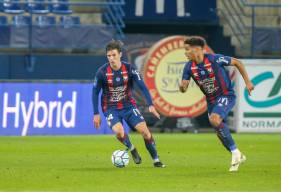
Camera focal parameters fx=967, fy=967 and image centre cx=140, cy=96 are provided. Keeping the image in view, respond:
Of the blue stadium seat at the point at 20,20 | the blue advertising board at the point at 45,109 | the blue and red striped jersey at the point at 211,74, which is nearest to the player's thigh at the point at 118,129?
the blue and red striped jersey at the point at 211,74

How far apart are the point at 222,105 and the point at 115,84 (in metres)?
1.73

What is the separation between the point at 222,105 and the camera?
1448cm

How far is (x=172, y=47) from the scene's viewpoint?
92.4ft

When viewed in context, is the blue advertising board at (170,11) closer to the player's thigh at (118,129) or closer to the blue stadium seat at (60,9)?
the blue stadium seat at (60,9)

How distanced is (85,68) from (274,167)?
1383 centimetres

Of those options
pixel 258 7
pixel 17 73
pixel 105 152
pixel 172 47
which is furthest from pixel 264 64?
pixel 105 152

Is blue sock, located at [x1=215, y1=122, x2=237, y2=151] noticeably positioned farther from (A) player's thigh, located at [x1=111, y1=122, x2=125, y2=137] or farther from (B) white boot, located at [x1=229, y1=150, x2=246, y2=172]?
(A) player's thigh, located at [x1=111, y1=122, x2=125, y2=137]

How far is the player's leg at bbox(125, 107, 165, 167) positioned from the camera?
48.4ft

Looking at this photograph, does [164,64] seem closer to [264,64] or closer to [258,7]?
[264,64]

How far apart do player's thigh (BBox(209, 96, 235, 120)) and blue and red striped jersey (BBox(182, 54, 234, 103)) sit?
0.10 metres

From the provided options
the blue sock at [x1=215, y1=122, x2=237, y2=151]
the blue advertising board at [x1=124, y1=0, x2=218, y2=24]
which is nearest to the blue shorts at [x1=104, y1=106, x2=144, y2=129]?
the blue sock at [x1=215, y1=122, x2=237, y2=151]

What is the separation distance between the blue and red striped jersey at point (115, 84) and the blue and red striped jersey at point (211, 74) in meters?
0.88

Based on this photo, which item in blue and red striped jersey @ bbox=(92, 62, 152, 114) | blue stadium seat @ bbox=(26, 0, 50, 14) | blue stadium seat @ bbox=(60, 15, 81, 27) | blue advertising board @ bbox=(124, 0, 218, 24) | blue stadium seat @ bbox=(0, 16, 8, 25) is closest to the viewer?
blue and red striped jersey @ bbox=(92, 62, 152, 114)

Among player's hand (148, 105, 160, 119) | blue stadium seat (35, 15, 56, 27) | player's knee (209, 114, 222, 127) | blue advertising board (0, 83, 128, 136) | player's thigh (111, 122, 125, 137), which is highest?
player's hand (148, 105, 160, 119)
